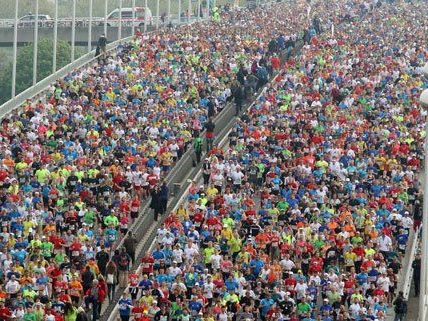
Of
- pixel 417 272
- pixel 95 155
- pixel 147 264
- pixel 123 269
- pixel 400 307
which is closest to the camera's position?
pixel 400 307

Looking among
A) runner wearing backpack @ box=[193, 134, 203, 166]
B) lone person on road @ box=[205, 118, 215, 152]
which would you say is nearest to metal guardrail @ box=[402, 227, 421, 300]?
runner wearing backpack @ box=[193, 134, 203, 166]

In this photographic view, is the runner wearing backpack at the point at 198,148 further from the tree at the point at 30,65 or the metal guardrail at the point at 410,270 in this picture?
the tree at the point at 30,65

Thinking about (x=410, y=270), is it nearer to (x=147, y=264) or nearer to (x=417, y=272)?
(x=417, y=272)

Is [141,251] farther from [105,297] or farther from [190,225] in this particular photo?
[105,297]

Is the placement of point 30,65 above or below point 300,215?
below

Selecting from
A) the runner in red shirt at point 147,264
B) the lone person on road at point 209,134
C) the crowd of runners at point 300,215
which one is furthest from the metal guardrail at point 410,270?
the lone person on road at point 209,134

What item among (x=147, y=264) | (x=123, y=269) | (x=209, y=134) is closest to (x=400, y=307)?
(x=147, y=264)

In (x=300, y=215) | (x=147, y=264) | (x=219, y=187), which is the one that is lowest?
(x=219, y=187)

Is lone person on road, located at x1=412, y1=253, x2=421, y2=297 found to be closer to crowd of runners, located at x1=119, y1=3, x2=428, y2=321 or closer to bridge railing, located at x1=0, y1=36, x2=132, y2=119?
crowd of runners, located at x1=119, y1=3, x2=428, y2=321
